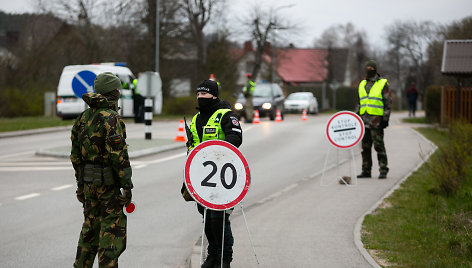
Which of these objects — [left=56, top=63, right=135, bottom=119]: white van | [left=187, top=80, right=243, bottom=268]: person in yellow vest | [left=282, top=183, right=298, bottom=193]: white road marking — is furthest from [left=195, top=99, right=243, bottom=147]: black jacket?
[left=56, top=63, right=135, bottom=119]: white van

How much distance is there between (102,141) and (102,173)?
0.78 ft

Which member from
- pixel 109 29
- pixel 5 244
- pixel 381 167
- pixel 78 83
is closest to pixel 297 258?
pixel 5 244

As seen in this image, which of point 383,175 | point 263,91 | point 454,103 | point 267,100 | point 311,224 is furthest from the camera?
point 263,91

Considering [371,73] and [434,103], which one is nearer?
[371,73]

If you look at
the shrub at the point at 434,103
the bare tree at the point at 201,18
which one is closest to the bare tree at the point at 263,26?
the bare tree at the point at 201,18

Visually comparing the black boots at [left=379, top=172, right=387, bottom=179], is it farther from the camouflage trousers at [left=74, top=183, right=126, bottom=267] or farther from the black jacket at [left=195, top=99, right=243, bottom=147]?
the camouflage trousers at [left=74, top=183, right=126, bottom=267]

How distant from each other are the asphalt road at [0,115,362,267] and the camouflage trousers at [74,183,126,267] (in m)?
1.50

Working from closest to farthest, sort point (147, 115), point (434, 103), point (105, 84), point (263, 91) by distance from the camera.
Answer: point (105, 84)
point (147, 115)
point (434, 103)
point (263, 91)

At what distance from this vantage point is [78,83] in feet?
54.8

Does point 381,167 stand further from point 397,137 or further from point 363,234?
point 397,137

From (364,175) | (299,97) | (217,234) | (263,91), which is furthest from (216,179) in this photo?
(299,97)

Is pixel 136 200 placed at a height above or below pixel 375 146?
below

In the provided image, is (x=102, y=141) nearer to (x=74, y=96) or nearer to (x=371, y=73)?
(x=371, y=73)

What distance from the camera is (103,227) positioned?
18.2 ft
